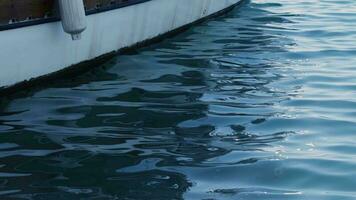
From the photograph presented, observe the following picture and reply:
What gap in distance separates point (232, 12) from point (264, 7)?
95 centimetres

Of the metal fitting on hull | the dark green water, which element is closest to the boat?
the metal fitting on hull

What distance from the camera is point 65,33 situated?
28.0ft

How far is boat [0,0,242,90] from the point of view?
7668 millimetres


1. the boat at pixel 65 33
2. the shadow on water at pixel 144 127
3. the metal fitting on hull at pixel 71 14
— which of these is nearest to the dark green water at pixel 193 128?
the shadow on water at pixel 144 127

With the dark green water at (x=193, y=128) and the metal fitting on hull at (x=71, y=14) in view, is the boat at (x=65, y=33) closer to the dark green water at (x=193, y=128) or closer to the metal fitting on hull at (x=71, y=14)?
the metal fitting on hull at (x=71, y=14)

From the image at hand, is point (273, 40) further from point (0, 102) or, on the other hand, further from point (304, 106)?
point (0, 102)

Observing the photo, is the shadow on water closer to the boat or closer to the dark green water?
the dark green water

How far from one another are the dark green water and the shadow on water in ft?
0.04

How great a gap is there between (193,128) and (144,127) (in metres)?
0.48

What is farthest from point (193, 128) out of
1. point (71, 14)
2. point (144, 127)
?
point (71, 14)

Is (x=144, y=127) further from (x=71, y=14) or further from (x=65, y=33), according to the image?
(x=65, y=33)

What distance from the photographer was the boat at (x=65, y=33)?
7.67 meters

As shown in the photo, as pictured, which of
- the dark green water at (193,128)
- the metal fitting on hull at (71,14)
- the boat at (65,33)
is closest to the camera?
the dark green water at (193,128)

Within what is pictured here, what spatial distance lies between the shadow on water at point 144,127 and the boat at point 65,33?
238 mm
